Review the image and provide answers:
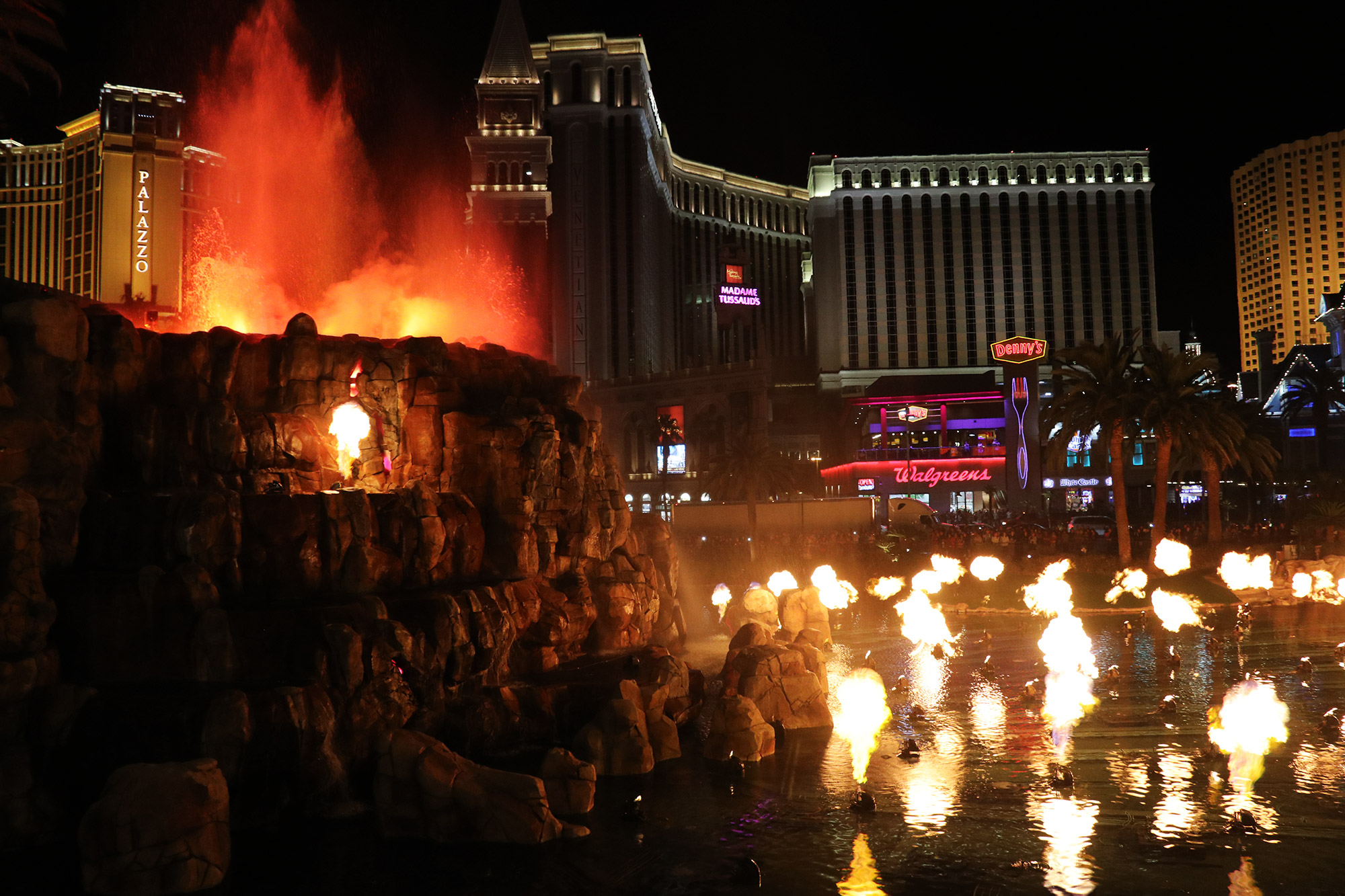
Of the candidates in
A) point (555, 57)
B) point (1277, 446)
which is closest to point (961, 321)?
point (1277, 446)

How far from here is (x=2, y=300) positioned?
21.7 meters

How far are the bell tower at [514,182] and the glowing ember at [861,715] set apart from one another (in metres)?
79.7

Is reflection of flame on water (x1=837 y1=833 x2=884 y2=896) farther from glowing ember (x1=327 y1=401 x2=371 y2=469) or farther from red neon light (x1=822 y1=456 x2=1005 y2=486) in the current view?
red neon light (x1=822 y1=456 x2=1005 y2=486)

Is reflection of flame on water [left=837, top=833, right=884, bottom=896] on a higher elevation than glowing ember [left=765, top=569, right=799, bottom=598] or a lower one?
lower

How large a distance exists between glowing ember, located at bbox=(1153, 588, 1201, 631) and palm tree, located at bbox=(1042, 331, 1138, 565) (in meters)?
4.99

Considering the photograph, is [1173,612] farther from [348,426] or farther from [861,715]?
[348,426]

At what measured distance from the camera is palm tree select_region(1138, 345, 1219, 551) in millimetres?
39000

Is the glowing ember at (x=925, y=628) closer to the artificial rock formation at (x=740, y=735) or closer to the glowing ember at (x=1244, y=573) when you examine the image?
the artificial rock formation at (x=740, y=735)

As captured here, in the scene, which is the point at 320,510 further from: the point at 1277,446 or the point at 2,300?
the point at 1277,446

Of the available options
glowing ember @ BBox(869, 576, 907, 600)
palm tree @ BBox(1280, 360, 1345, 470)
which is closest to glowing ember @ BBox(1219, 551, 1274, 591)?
glowing ember @ BBox(869, 576, 907, 600)

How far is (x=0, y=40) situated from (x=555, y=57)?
85.9m

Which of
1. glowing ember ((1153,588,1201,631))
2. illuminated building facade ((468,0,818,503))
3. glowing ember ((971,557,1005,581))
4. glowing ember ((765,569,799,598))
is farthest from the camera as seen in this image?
illuminated building facade ((468,0,818,503))

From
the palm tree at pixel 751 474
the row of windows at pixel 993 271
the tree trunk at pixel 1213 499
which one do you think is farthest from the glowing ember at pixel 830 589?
the row of windows at pixel 993 271

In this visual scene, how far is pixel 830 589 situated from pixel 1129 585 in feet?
37.6
